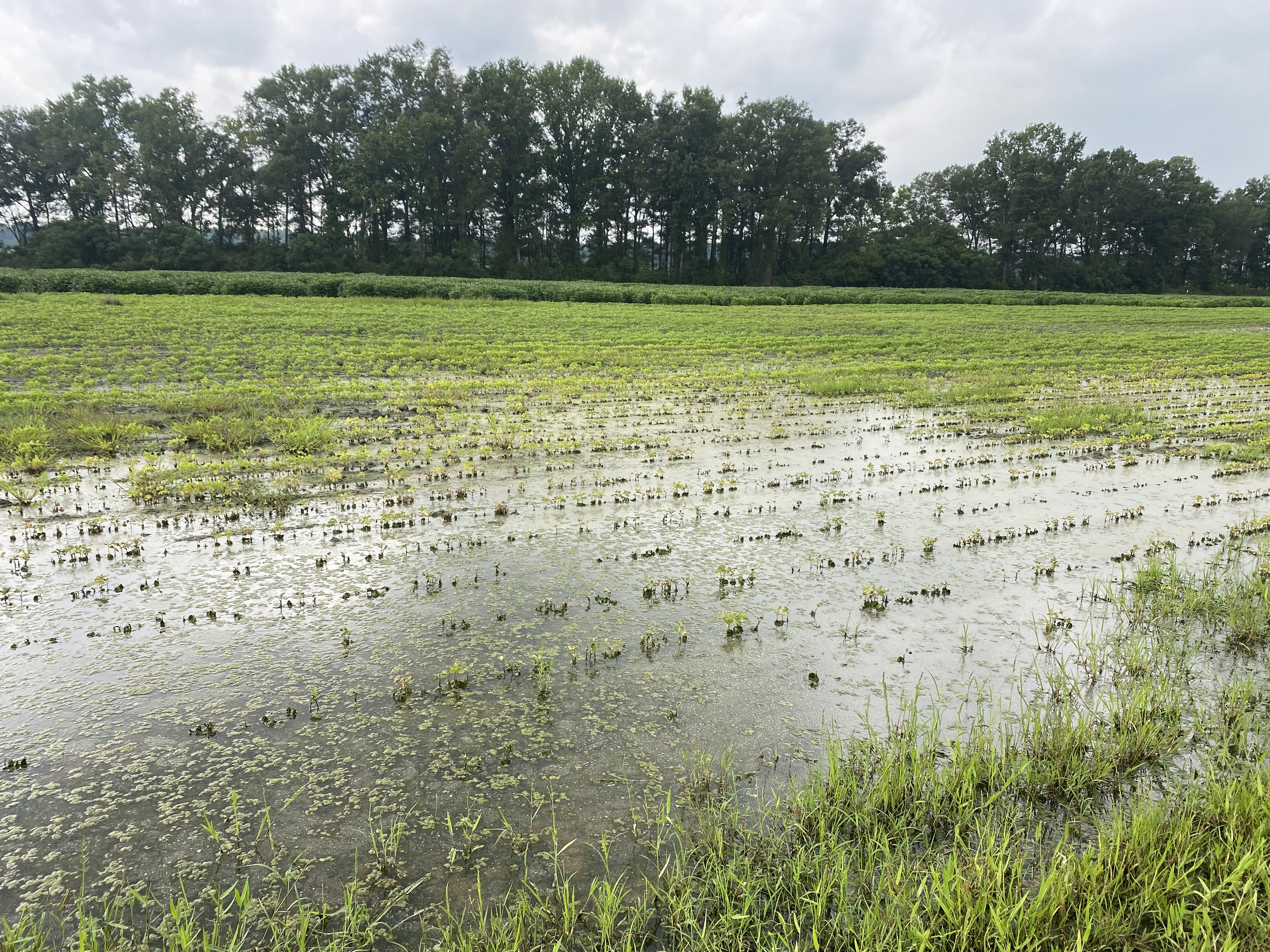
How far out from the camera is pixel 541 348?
22.2 m

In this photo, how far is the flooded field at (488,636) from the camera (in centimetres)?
343

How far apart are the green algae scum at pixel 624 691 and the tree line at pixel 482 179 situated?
63254 mm

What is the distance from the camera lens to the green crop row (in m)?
38.2

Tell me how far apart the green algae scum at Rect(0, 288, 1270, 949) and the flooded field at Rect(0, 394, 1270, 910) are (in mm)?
29

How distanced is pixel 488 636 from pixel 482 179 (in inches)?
2924

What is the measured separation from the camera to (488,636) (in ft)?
16.7

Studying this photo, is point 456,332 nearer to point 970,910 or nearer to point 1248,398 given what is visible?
point 1248,398

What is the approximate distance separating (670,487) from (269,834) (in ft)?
20.3

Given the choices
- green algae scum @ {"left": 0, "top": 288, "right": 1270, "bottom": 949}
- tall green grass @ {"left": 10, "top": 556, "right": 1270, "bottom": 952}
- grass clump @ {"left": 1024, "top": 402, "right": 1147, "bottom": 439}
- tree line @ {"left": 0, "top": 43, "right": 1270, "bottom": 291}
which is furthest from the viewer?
tree line @ {"left": 0, "top": 43, "right": 1270, "bottom": 291}

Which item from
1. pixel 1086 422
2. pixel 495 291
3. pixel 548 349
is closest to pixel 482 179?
pixel 495 291

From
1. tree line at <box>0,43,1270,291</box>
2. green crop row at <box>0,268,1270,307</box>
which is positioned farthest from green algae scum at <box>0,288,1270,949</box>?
tree line at <box>0,43,1270,291</box>

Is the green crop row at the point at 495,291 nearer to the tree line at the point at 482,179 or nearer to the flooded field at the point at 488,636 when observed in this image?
the tree line at the point at 482,179

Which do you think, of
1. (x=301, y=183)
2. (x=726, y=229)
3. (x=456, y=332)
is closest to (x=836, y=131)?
(x=726, y=229)

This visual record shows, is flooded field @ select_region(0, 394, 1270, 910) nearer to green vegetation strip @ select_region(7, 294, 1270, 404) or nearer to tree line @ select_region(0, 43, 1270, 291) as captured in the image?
green vegetation strip @ select_region(7, 294, 1270, 404)
